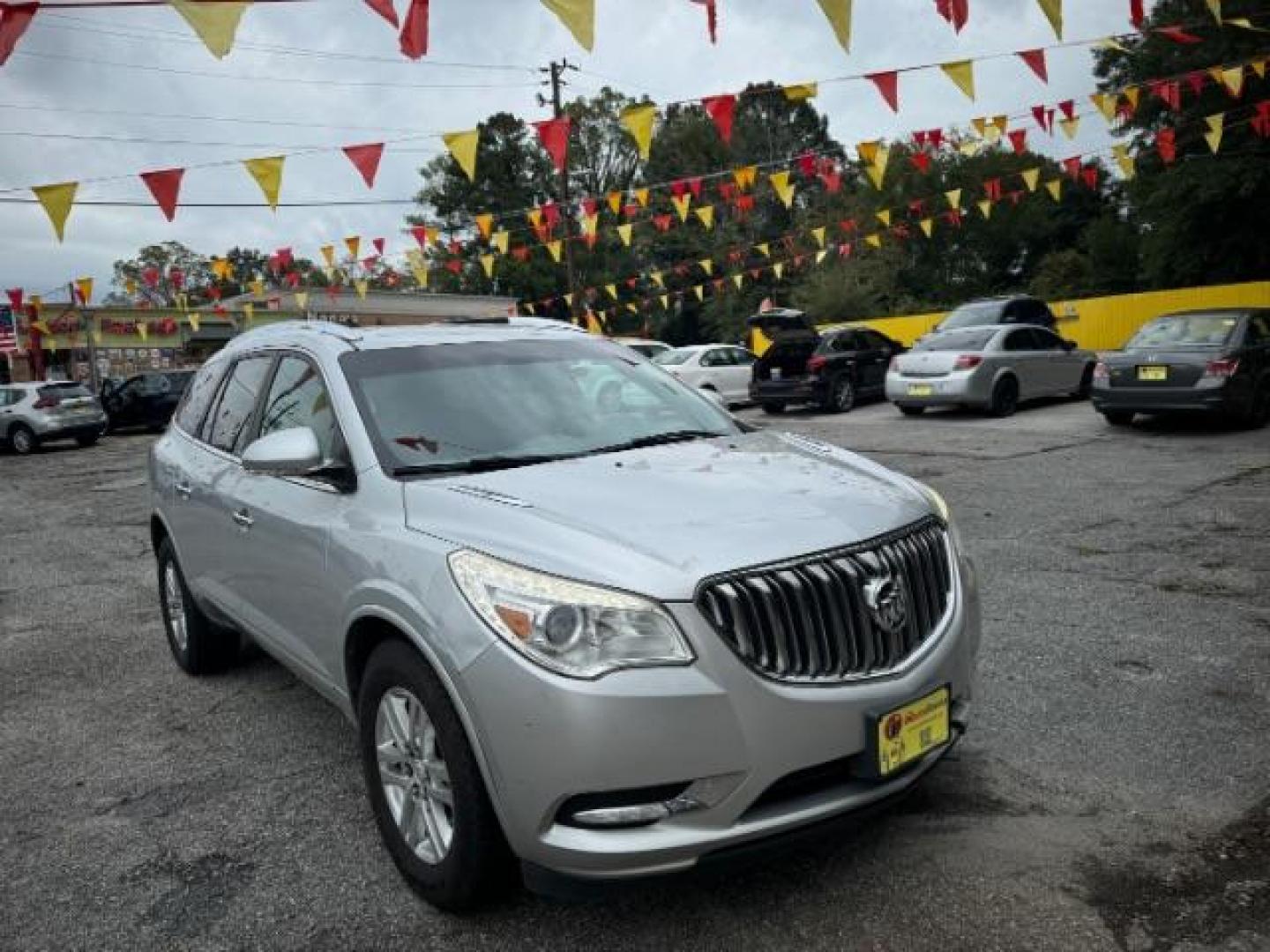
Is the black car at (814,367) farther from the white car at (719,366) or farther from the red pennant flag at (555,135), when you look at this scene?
the red pennant flag at (555,135)

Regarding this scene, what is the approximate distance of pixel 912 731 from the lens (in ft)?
7.95

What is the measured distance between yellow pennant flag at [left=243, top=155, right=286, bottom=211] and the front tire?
9.17m

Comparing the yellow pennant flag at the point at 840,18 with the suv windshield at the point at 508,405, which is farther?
the yellow pennant flag at the point at 840,18

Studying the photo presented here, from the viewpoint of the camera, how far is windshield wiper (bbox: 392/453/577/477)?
2902mm

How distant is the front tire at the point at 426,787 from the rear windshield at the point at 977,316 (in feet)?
48.7

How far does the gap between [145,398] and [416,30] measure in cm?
2063

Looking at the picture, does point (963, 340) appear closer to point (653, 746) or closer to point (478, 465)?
point (478, 465)

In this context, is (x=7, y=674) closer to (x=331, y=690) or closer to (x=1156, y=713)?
(x=331, y=690)

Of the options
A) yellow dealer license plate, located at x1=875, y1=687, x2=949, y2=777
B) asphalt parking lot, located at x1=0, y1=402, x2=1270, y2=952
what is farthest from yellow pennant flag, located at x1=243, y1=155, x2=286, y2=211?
yellow dealer license plate, located at x1=875, y1=687, x2=949, y2=777

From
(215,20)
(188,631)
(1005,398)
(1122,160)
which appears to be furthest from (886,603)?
(1122,160)

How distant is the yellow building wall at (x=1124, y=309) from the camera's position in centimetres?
2383

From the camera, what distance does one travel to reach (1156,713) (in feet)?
11.9

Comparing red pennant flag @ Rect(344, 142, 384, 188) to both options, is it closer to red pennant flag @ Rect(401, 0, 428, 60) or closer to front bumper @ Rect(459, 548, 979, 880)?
red pennant flag @ Rect(401, 0, 428, 60)

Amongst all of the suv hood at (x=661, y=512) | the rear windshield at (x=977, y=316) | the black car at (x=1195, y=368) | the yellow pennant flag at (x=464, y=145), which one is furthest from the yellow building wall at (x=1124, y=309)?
the suv hood at (x=661, y=512)
